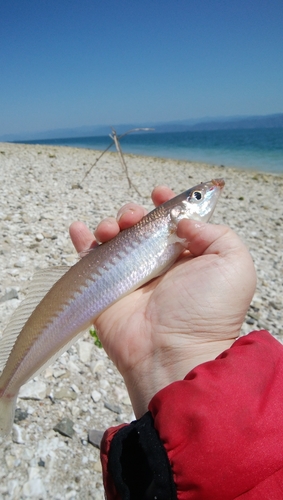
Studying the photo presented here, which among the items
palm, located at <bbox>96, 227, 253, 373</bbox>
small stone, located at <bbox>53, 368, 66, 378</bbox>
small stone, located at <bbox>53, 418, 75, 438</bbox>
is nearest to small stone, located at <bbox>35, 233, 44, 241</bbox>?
small stone, located at <bbox>53, 368, 66, 378</bbox>

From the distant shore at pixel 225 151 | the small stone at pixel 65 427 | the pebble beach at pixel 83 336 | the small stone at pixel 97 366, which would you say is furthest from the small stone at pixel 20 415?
the distant shore at pixel 225 151

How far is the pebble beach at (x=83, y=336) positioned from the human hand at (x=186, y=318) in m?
1.19

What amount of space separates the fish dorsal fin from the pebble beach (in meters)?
0.92

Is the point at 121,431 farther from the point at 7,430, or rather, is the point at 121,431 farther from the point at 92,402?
the point at 92,402

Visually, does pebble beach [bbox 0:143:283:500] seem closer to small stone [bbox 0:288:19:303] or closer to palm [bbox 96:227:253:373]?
small stone [bbox 0:288:19:303]

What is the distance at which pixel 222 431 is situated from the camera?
1713mm

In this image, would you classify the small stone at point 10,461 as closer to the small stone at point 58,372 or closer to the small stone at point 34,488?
the small stone at point 34,488

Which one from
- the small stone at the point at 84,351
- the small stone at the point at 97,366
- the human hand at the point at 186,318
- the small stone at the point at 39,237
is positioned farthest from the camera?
the small stone at the point at 39,237

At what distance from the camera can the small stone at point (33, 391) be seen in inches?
154

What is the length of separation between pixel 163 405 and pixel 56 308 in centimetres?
138

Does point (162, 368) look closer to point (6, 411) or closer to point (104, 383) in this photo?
point (6, 411)

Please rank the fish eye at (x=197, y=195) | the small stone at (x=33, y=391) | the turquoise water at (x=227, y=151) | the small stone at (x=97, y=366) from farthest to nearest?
the turquoise water at (x=227, y=151), the small stone at (x=97, y=366), the small stone at (x=33, y=391), the fish eye at (x=197, y=195)

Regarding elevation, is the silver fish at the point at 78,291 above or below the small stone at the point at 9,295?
above

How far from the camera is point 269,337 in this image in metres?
2.22
